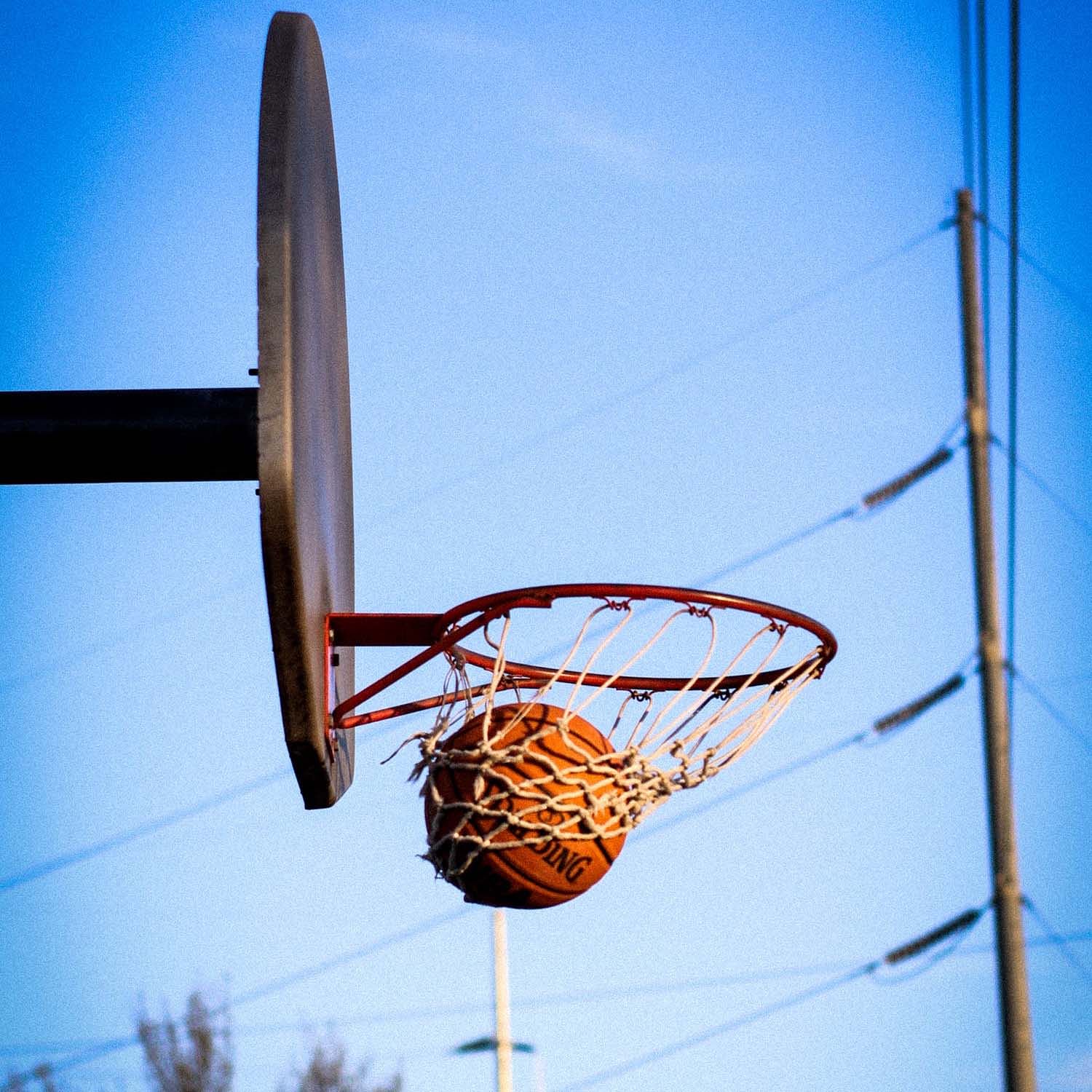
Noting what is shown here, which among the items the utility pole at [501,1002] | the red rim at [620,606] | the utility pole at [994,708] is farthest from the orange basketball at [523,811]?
the utility pole at [501,1002]

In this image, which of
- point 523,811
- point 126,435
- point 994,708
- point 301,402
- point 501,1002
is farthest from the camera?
point 501,1002

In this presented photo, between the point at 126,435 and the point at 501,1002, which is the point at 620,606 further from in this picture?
the point at 501,1002

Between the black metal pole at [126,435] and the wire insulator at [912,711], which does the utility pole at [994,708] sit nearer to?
the wire insulator at [912,711]

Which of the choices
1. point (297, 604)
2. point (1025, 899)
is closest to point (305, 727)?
point (297, 604)

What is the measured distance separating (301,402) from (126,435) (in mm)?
415

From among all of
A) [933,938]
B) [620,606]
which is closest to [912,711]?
[933,938]

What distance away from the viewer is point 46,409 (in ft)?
12.6

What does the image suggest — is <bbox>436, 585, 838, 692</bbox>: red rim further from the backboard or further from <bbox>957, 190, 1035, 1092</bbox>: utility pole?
<bbox>957, 190, 1035, 1092</bbox>: utility pole

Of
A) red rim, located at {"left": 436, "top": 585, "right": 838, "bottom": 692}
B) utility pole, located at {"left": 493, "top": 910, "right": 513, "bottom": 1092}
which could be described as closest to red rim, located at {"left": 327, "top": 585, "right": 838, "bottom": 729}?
red rim, located at {"left": 436, "top": 585, "right": 838, "bottom": 692}

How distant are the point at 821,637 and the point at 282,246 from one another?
203 centimetres

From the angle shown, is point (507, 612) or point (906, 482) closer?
point (507, 612)

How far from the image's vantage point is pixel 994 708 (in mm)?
8945

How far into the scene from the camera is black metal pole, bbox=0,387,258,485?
3814 mm

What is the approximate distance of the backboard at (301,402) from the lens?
355 centimetres
